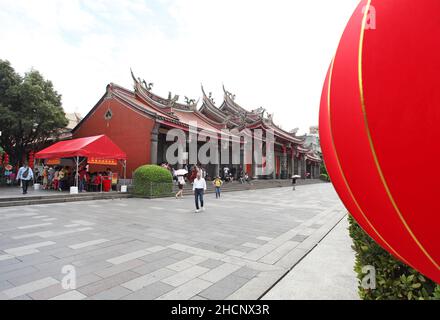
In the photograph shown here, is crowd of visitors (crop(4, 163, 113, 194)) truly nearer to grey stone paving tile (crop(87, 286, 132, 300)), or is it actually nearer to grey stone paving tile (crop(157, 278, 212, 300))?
grey stone paving tile (crop(87, 286, 132, 300))

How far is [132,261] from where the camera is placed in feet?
12.5

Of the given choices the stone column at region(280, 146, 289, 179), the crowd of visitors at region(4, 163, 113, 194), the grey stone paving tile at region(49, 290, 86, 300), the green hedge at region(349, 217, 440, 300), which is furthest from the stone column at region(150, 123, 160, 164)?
the stone column at region(280, 146, 289, 179)

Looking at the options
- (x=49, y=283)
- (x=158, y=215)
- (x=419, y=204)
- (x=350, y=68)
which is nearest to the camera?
(x=419, y=204)

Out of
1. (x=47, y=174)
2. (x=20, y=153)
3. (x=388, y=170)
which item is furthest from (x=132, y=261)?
(x=20, y=153)

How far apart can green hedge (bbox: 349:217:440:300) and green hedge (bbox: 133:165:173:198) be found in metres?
11.2

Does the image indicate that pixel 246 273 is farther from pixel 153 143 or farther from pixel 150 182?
pixel 153 143

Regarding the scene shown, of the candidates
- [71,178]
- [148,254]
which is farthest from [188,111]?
[148,254]

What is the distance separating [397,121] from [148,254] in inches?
160

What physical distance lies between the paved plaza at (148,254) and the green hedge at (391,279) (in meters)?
1.14

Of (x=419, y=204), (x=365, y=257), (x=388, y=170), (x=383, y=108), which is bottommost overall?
(x=365, y=257)

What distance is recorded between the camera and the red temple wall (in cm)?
1549

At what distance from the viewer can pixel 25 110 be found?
15.2m

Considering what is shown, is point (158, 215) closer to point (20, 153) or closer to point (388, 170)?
point (388, 170)
